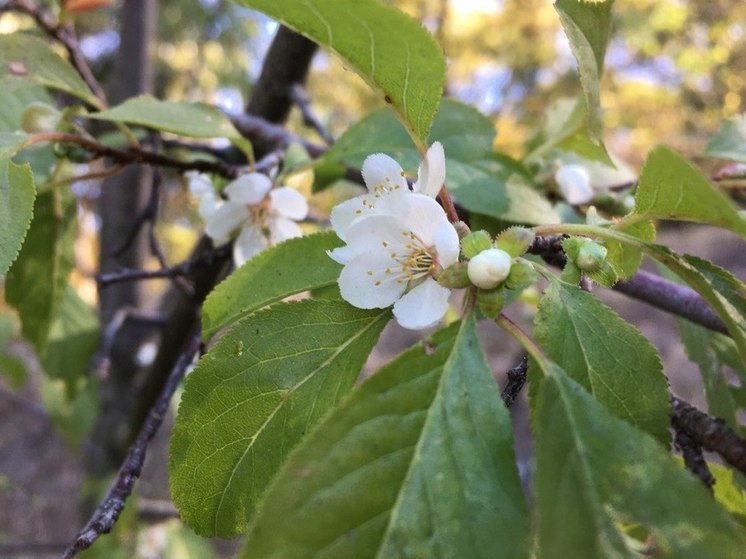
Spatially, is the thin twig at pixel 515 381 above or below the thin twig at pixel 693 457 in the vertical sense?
below

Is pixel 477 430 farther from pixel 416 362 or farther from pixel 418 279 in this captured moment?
pixel 418 279

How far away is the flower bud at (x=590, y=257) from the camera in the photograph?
0.45 meters

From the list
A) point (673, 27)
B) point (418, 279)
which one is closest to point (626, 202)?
point (418, 279)

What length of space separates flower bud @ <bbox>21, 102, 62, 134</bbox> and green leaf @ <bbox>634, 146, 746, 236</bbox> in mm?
666

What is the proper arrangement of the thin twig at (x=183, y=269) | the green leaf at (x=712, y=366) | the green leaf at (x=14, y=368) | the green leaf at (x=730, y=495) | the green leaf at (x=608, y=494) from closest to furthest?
the green leaf at (x=608, y=494), the green leaf at (x=730, y=495), the green leaf at (x=712, y=366), the thin twig at (x=183, y=269), the green leaf at (x=14, y=368)

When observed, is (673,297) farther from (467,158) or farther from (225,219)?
(225,219)

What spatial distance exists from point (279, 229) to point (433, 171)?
0.38 m

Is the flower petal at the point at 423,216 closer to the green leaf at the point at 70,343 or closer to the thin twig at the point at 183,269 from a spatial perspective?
the thin twig at the point at 183,269

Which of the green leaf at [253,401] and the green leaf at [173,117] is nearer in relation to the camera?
the green leaf at [253,401]

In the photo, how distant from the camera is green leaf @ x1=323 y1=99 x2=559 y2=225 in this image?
0.71m

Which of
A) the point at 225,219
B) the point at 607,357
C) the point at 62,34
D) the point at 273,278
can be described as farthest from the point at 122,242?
the point at 607,357

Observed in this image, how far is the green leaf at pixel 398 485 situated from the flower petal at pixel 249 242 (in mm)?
471

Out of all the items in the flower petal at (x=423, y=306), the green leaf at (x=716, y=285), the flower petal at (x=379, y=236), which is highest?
the green leaf at (x=716, y=285)

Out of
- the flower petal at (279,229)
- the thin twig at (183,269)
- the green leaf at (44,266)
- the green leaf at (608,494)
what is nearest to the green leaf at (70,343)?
the green leaf at (44,266)
